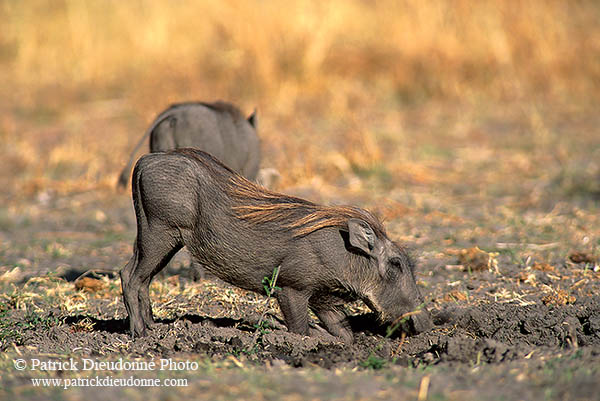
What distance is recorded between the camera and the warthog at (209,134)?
534cm

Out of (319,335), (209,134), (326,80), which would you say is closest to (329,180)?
(209,134)

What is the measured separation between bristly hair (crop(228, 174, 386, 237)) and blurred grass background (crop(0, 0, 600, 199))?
15.3ft

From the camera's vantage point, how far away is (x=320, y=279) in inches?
156

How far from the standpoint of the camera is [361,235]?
3912mm

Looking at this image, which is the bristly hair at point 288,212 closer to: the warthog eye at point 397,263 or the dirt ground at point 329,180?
the warthog eye at point 397,263

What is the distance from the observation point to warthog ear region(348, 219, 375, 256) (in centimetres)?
389

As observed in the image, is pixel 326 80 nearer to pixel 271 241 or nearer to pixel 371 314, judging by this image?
pixel 371 314

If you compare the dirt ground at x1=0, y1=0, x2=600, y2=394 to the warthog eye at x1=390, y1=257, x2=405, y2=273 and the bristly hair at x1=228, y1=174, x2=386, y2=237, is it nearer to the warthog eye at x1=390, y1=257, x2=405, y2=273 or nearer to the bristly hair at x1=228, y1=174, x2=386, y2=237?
the warthog eye at x1=390, y1=257, x2=405, y2=273

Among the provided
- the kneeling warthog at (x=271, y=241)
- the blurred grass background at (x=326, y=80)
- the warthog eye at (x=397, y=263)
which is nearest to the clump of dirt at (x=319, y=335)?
the kneeling warthog at (x=271, y=241)

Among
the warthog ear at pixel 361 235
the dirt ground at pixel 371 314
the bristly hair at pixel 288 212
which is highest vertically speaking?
the bristly hair at pixel 288 212

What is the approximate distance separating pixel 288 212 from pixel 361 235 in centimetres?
39

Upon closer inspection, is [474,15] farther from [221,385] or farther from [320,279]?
[221,385]

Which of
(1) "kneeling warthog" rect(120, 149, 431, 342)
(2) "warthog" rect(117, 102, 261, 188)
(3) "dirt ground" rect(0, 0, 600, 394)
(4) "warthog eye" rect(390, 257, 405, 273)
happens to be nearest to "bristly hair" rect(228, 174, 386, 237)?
(1) "kneeling warthog" rect(120, 149, 431, 342)

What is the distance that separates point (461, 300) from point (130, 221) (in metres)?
3.48
